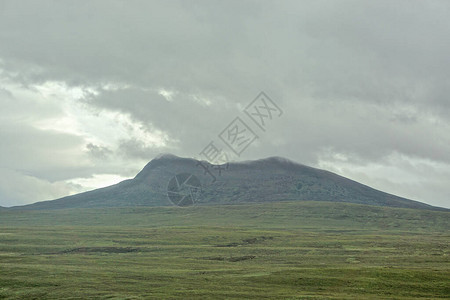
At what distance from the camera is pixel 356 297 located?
6431cm

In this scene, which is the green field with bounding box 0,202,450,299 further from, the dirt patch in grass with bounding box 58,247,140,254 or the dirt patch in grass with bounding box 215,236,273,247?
the dirt patch in grass with bounding box 215,236,273,247

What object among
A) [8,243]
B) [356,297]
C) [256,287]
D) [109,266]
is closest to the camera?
[356,297]

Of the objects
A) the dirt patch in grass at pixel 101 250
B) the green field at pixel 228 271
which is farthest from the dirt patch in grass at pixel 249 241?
the dirt patch in grass at pixel 101 250

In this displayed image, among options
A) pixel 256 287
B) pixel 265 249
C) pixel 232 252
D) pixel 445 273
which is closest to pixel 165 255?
pixel 232 252

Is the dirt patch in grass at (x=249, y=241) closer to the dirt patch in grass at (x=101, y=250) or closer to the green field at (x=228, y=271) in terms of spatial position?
the green field at (x=228, y=271)

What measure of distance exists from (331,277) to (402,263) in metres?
31.6

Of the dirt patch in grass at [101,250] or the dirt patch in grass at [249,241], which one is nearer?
the dirt patch in grass at [101,250]

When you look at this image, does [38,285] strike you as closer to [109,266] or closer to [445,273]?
[109,266]

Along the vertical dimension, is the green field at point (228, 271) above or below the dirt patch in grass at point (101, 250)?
below

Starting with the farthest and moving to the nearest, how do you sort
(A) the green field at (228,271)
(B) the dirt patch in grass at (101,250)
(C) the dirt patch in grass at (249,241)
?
(C) the dirt patch in grass at (249,241), (B) the dirt patch in grass at (101,250), (A) the green field at (228,271)

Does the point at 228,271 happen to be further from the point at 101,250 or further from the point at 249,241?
the point at 249,241

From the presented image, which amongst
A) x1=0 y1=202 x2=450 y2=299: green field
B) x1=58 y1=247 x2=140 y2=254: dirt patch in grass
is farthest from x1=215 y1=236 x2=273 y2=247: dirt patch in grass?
x1=58 y1=247 x2=140 y2=254: dirt patch in grass

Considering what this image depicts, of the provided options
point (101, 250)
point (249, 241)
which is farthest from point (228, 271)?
point (249, 241)

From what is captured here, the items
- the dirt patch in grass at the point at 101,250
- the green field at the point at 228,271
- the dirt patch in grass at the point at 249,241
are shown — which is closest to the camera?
the green field at the point at 228,271
